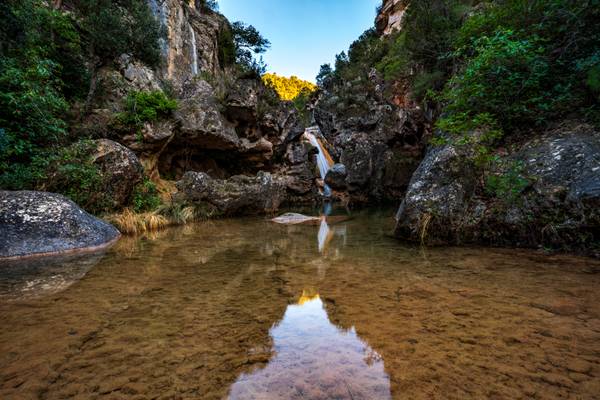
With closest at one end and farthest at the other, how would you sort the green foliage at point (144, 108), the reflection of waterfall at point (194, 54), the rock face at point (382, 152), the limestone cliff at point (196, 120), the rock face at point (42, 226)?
1. the rock face at point (42, 226)
2. the green foliage at point (144, 108)
3. the limestone cliff at point (196, 120)
4. the rock face at point (382, 152)
5. the reflection of waterfall at point (194, 54)

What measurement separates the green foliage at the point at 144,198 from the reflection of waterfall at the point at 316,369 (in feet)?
28.5

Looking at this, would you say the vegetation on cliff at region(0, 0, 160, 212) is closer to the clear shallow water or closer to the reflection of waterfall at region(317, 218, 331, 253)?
the clear shallow water

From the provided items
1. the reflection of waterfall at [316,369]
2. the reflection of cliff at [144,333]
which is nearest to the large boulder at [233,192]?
the reflection of cliff at [144,333]

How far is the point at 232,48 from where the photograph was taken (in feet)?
85.5

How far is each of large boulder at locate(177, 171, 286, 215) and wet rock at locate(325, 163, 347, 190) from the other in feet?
28.6

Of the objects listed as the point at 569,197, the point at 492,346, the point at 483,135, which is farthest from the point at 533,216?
the point at 492,346

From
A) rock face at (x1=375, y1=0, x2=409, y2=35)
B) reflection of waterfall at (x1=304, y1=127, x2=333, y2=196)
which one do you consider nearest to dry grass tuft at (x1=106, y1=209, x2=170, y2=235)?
reflection of waterfall at (x1=304, y1=127, x2=333, y2=196)

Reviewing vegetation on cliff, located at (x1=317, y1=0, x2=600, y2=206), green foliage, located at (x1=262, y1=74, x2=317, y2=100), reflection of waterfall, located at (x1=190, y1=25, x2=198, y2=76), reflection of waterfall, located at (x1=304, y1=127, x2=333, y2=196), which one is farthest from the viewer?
green foliage, located at (x1=262, y1=74, x2=317, y2=100)

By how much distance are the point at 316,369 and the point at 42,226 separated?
6516 mm

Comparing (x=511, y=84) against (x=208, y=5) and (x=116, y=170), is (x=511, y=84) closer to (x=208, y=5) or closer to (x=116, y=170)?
(x=116, y=170)

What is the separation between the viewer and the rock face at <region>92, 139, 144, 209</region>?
8602 millimetres

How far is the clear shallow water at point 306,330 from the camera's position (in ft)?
5.86

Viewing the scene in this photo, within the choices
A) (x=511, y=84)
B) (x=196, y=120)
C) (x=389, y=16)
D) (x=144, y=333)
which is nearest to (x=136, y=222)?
(x=196, y=120)

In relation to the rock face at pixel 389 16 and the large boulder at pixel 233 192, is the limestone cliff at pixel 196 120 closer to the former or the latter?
the large boulder at pixel 233 192
